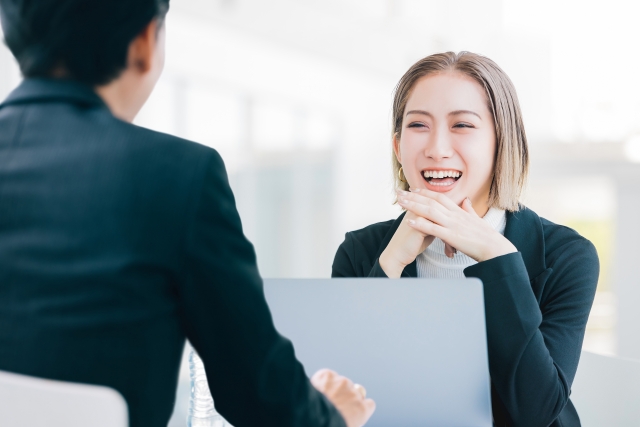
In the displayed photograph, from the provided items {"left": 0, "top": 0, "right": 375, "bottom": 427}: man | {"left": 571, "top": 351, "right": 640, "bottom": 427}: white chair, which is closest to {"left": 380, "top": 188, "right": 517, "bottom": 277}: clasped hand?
{"left": 571, "top": 351, "right": 640, "bottom": 427}: white chair

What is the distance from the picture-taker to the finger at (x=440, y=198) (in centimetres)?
146

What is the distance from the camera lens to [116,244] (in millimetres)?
665

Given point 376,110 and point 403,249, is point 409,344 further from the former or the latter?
point 376,110

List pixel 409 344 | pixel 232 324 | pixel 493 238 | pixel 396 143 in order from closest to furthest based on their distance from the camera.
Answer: pixel 232 324 < pixel 409 344 < pixel 493 238 < pixel 396 143

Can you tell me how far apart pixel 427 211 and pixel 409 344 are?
0.52 meters

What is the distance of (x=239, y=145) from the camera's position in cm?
589

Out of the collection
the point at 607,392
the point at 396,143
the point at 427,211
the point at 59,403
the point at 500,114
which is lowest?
the point at 607,392

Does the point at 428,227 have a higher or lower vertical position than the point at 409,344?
higher

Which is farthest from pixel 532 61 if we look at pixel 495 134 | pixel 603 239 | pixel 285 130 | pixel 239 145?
pixel 495 134

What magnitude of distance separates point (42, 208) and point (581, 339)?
1153mm

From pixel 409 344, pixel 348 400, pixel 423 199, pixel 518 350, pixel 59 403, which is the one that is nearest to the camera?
pixel 59 403

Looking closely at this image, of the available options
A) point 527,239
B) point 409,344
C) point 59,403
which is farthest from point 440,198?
point 59,403

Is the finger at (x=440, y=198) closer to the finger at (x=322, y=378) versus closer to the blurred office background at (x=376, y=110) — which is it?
the finger at (x=322, y=378)

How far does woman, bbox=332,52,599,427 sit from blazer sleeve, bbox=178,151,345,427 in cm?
63
